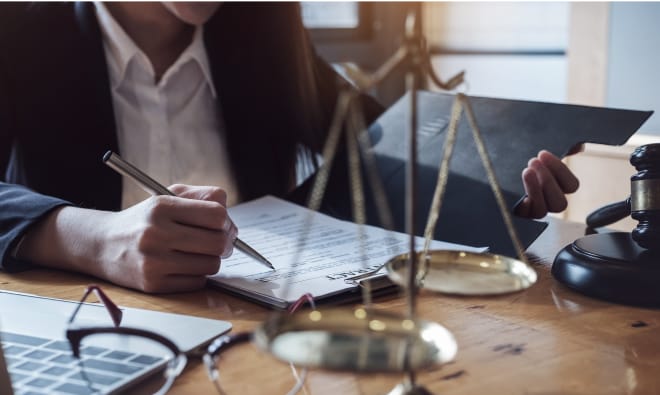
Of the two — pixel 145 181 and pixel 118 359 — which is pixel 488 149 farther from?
pixel 118 359

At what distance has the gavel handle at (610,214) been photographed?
93cm

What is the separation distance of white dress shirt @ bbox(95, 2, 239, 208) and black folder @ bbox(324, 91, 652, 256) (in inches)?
13.6

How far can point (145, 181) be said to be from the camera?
0.81m

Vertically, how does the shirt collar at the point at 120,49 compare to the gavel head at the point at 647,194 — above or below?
above

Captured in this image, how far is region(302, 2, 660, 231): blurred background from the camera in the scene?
2031 mm

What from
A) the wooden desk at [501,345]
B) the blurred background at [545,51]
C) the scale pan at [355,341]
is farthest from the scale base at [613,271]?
the blurred background at [545,51]

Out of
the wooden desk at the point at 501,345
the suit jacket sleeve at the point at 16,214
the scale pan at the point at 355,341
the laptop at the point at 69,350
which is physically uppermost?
the scale pan at the point at 355,341

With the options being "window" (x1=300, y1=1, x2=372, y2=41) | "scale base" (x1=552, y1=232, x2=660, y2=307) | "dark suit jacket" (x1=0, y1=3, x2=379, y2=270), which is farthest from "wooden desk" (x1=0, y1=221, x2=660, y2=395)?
"window" (x1=300, y1=1, x2=372, y2=41)

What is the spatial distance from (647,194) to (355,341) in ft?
1.62

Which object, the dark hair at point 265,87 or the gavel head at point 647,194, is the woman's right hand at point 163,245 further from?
the dark hair at point 265,87

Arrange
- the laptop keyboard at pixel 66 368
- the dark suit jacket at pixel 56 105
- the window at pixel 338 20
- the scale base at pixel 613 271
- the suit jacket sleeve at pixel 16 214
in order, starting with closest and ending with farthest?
the laptop keyboard at pixel 66 368 < the scale base at pixel 613 271 < the suit jacket sleeve at pixel 16 214 < the dark suit jacket at pixel 56 105 < the window at pixel 338 20

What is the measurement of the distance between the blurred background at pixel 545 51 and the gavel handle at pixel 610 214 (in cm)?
92

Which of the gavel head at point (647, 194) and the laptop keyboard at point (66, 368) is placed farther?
the gavel head at point (647, 194)

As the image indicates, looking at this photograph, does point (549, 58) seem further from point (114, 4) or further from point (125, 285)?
point (125, 285)
